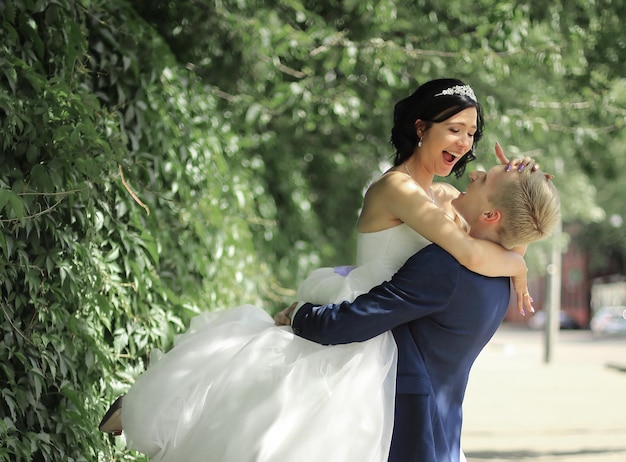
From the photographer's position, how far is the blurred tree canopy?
3.81m

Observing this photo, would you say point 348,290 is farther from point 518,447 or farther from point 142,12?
point 518,447

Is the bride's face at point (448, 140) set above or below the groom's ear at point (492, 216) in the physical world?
above

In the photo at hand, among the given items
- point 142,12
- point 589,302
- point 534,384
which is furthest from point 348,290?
point 589,302

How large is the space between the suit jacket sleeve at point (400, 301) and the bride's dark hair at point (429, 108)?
0.62 m

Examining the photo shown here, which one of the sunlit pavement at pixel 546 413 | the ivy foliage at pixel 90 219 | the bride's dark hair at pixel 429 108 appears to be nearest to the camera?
the bride's dark hair at pixel 429 108

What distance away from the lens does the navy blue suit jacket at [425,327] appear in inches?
123

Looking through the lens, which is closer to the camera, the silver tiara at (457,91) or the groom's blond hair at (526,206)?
the groom's blond hair at (526,206)

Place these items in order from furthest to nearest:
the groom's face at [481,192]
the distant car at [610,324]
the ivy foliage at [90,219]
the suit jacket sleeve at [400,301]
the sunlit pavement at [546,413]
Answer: the distant car at [610,324], the sunlit pavement at [546,413], the ivy foliage at [90,219], the groom's face at [481,192], the suit jacket sleeve at [400,301]

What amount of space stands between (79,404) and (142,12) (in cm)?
349

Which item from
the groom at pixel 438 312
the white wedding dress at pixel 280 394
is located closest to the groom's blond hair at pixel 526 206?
the groom at pixel 438 312

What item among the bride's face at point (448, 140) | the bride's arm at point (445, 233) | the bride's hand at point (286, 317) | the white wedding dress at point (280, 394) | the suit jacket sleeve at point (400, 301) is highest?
the bride's face at point (448, 140)

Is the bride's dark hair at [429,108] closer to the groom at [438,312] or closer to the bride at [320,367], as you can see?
the bride at [320,367]

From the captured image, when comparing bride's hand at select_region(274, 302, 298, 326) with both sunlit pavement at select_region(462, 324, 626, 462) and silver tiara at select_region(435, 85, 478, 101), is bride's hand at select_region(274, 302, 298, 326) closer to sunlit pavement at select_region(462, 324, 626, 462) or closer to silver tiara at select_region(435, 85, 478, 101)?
silver tiara at select_region(435, 85, 478, 101)

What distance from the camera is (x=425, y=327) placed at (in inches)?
127
